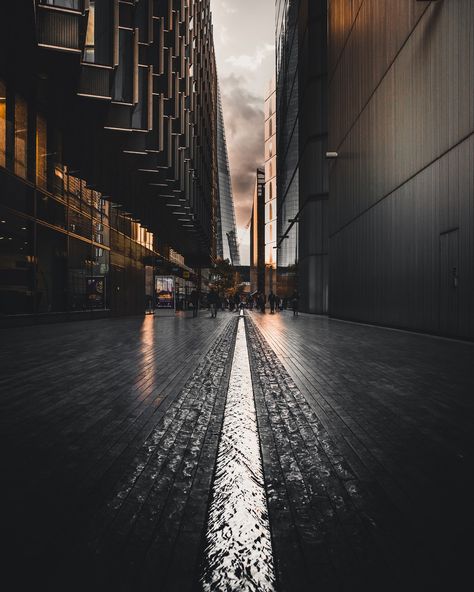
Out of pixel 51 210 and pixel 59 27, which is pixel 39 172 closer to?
pixel 51 210

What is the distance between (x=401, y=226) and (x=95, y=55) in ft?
35.1

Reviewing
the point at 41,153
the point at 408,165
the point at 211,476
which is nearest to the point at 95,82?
the point at 41,153

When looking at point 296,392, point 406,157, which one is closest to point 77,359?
point 296,392

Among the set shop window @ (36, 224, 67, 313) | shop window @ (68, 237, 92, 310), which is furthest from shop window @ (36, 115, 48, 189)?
shop window @ (68, 237, 92, 310)

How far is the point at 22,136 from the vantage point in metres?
17.1

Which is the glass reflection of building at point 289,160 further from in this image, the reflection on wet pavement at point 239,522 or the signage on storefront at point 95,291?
the reflection on wet pavement at point 239,522

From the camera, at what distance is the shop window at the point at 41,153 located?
18353 mm

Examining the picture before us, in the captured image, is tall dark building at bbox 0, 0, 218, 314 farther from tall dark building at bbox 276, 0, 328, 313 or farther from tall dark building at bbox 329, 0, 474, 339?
tall dark building at bbox 276, 0, 328, 313

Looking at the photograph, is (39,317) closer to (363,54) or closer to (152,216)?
(152,216)

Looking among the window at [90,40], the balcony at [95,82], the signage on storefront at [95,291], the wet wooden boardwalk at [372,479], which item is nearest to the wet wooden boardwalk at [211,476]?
the wet wooden boardwalk at [372,479]

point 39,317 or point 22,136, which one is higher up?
point 22,136

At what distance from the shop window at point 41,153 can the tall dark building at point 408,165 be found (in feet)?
44.2

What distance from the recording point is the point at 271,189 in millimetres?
74375

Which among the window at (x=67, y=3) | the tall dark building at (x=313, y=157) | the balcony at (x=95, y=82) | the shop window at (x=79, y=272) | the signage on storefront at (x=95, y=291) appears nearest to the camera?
the window at (x=67, y=3)
